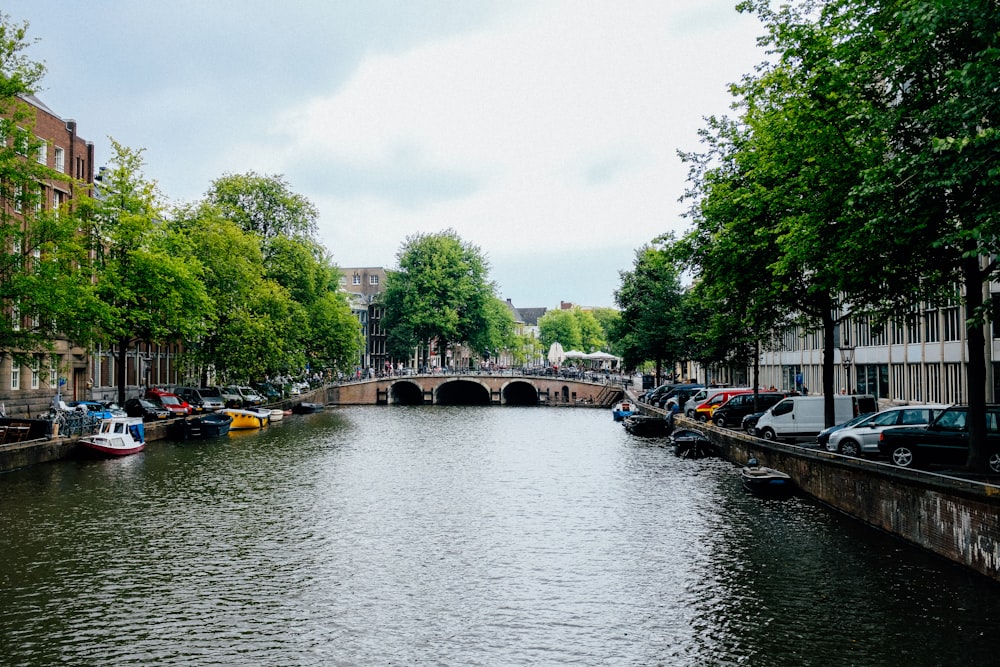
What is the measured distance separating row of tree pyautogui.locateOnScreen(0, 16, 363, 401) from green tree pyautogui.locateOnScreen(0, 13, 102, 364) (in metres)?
0.05

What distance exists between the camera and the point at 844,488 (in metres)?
23.7

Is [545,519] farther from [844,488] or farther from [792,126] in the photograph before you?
[792,126]

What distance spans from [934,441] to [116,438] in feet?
106

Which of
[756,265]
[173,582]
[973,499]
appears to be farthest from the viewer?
[756,265]

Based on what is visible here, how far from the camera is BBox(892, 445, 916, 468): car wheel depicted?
2323 centimetres

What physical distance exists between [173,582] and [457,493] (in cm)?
1325

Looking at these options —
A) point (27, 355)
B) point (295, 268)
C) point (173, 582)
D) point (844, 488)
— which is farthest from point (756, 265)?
point (295, 268)

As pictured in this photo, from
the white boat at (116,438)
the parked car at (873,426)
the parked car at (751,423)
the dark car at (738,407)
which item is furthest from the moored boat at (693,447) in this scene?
the white boat at (116,438)

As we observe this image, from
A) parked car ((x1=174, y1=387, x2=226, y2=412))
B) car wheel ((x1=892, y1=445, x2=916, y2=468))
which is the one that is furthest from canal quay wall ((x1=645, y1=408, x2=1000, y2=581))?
parked car ((x1=174, y1=387, x2=226, y2=412))

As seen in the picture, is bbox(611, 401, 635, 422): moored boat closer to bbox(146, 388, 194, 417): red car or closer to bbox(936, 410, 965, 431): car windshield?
bbox(146, 388, 194, 417): red car

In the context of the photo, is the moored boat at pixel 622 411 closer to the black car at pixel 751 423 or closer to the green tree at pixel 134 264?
the black car at pixel 751 423

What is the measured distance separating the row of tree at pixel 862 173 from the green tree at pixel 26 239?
23208mm

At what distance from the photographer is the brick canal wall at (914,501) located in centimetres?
1622

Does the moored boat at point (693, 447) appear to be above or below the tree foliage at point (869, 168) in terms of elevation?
below
